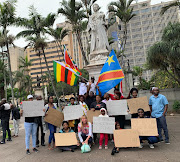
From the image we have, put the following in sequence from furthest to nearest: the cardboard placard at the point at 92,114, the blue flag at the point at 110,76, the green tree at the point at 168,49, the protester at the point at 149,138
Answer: the green tree at the point at 168,49
the blue flag at the point at 110,76
the cardboard placard at the point at 92,114
the protester at the point at 149,138

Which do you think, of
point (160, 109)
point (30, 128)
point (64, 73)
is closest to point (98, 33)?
point (64, 73)

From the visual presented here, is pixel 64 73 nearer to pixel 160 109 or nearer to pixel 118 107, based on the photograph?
pixel 118 107

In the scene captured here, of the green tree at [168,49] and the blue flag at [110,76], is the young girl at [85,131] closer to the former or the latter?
the blue flag at [110,76]

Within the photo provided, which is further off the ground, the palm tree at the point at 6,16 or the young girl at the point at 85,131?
the palm tree at the point at 6,16

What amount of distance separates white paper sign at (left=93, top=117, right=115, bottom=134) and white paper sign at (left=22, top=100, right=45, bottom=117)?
1832 mm

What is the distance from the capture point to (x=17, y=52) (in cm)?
9075

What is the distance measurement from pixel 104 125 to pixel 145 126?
125 cm

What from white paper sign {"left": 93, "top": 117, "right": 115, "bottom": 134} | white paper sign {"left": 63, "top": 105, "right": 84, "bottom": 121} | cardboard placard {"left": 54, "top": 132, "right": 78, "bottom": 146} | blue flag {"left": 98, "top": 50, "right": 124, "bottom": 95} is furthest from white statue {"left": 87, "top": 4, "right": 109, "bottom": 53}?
cardboard placard {"left": 54, "top": 132, "right": 78, "bottom": 146}

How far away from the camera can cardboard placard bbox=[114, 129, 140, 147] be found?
473cm

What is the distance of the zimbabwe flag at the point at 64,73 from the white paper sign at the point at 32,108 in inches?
64.9

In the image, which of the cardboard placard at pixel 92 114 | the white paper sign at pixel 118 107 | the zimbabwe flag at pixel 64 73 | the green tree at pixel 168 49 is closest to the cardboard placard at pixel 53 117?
the cardboard placard at pixel 92 114

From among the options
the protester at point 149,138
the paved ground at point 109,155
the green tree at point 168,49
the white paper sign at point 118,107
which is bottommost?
the paved ground at point 109,155

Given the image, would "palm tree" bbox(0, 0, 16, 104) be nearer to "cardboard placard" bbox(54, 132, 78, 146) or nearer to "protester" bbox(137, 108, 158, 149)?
"cardboard placard" bbox(54, 132, 78, 146)

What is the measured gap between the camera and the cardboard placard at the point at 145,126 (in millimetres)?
4898
